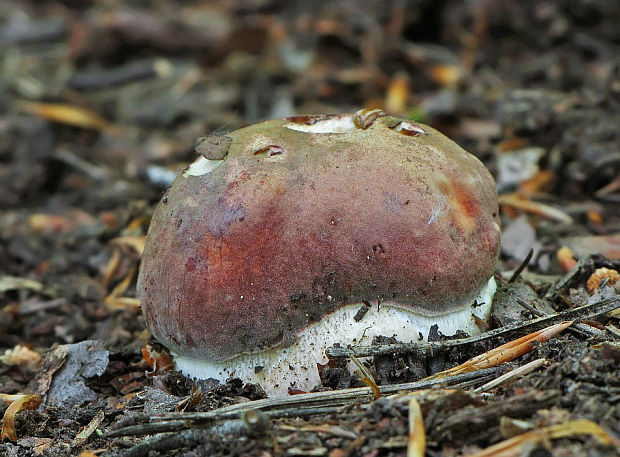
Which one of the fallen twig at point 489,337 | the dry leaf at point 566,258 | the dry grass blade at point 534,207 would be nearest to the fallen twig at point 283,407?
the fallen twig at point 489,337

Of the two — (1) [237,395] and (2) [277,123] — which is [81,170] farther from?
(1) [237,395]

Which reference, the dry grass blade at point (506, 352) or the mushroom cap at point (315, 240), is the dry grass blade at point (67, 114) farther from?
the dry grass blade at point (506, 352)

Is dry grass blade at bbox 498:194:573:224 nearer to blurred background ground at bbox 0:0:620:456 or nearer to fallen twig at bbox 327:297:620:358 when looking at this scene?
blurred background ground at bbox 0:0:620:456

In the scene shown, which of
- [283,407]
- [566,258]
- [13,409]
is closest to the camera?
[283,407]

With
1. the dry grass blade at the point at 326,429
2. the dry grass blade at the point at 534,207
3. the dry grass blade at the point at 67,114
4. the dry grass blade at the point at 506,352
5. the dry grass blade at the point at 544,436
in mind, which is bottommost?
the dry grass blade at the point at 67,114

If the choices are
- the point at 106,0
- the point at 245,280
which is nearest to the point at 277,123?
the point at 245,280

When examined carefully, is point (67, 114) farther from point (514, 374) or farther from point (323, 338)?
point (514, 374)

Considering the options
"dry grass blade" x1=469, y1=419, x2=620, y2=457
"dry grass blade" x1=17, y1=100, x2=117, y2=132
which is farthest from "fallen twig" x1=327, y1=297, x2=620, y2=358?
"dry grass blade" x1=17, y1=100, x2=117, y2=132

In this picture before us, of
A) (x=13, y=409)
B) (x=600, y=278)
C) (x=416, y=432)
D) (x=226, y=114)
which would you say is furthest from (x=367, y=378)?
(x=226, y=114)
